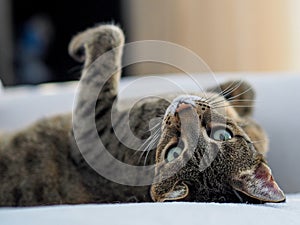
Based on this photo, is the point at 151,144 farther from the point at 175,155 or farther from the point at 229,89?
the point at 229,89

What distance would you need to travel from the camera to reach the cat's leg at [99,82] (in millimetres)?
1078

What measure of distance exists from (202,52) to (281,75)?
2023 mm

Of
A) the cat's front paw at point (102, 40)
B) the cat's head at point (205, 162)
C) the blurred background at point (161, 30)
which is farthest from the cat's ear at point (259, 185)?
the blurred background at point (161, 30)

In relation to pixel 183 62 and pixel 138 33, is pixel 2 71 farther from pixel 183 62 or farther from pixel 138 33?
pixel 183 62

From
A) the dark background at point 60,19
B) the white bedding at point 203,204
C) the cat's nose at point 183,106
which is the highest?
the cat's nose at point 183,106

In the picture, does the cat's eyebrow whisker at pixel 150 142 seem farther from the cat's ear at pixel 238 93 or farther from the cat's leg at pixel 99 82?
the cat's ear at pixel 238 93

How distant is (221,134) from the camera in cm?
84

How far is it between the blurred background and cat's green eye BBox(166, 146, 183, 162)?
2283 millimetres

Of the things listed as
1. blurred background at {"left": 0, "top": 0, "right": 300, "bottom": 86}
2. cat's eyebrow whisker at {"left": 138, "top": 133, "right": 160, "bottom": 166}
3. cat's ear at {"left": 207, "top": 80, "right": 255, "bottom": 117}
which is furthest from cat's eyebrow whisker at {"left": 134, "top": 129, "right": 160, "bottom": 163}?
blurred background at {"left": 0, "top": 0, "right": 300, "bottom": 86}

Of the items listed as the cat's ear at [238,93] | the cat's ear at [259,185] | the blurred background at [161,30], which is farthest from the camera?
the blurred background at [161,30]

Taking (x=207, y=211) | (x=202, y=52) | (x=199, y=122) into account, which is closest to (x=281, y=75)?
(x=199, y=122)

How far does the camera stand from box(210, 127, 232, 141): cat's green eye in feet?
2.74

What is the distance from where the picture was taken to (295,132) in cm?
129

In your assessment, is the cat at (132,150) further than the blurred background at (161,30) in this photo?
No
